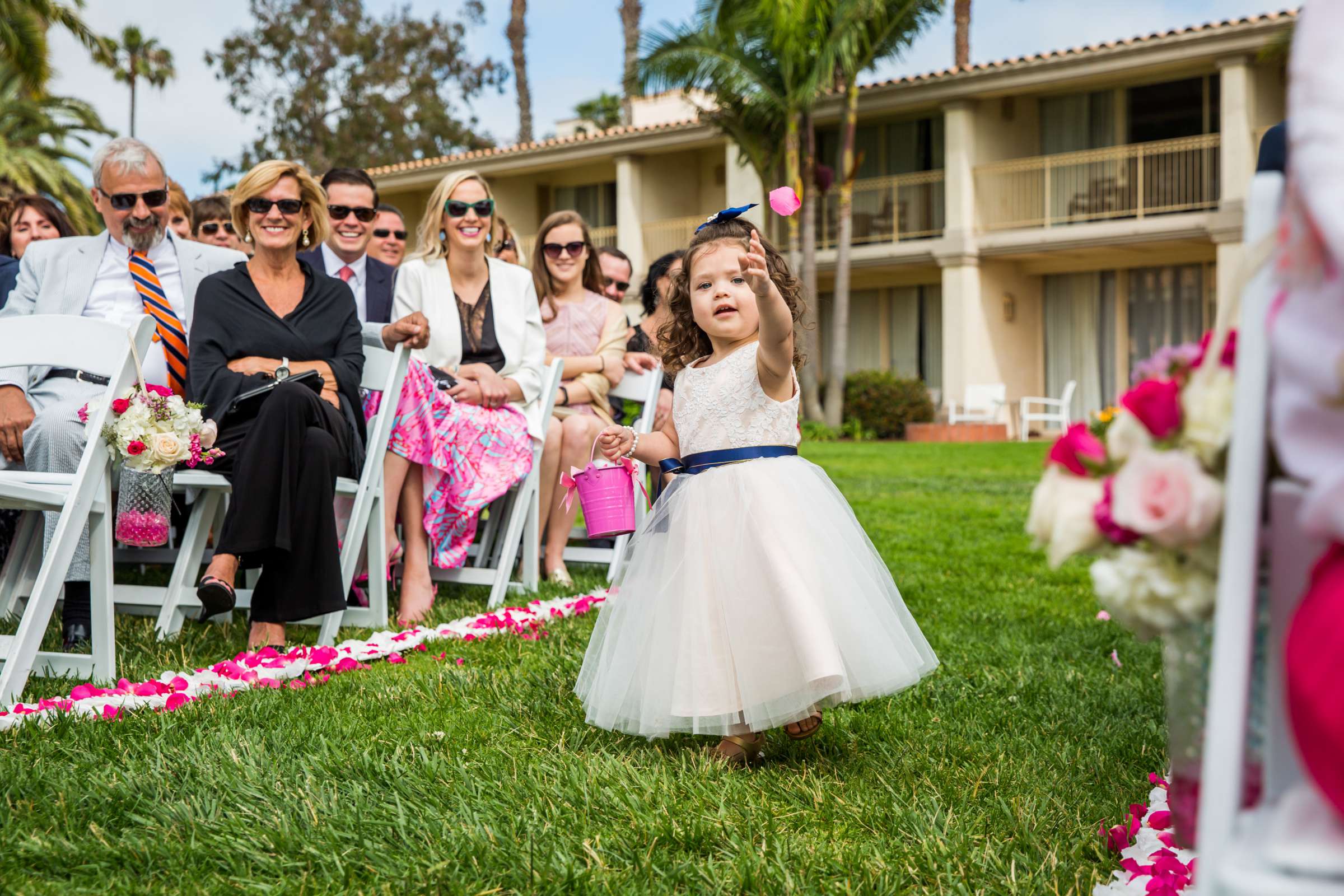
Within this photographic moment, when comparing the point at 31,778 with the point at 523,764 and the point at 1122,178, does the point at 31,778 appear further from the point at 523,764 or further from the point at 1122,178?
the point at 1122,178

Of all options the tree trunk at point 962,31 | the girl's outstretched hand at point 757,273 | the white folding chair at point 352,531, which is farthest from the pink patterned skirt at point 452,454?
the tree trunk at point 962,31

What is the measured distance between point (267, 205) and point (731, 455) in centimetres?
271

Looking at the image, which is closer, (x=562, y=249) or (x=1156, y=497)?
(x=1156, y=497)

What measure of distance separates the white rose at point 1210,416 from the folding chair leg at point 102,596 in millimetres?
3439

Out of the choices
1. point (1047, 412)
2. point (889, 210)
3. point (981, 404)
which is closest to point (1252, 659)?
point (981, 404)

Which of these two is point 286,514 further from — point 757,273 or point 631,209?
point 631,209

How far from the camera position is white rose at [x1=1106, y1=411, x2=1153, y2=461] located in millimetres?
1383

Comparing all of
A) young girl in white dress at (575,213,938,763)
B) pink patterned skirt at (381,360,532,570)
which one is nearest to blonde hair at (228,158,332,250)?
pink patterned skirt at (381,360,532,570)

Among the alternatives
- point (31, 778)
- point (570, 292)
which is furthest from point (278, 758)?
point (570, 292)

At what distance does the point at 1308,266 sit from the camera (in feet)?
4.05

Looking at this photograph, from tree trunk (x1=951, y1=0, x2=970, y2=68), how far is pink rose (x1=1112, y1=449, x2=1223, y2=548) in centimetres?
2309

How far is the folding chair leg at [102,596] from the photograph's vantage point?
3887 mm

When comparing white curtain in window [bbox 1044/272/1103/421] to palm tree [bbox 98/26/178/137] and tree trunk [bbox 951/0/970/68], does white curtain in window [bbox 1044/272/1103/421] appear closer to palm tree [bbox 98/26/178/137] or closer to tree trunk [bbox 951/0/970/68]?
tree trunk [bbox 951/0/970/68]

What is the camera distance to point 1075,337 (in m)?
22.5
